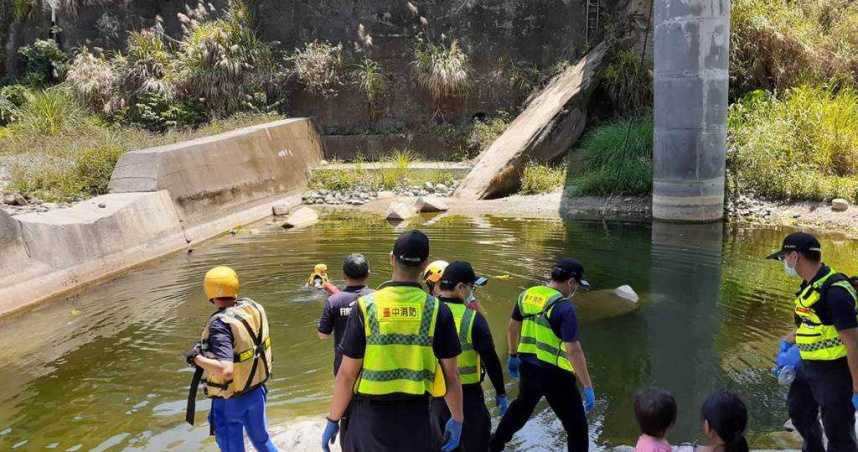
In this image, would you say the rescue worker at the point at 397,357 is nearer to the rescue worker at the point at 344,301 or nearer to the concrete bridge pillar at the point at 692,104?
the rescue worker at the point at 344,301

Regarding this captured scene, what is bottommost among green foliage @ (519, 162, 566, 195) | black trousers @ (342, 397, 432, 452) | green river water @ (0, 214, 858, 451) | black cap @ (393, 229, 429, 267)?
green river water @ (0, 214, 858, 451)

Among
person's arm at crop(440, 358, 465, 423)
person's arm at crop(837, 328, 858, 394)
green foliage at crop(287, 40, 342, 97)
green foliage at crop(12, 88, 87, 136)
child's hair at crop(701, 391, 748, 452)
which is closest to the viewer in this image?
child's hair at crop(701, 391, 748, 452)

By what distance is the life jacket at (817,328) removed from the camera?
418 cm

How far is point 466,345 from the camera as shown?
4.34m

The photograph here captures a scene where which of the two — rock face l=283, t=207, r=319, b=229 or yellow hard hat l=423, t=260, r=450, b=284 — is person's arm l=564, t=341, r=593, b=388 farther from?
rock face l=283, t=207, r=319, b=229

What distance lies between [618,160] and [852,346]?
465 inches

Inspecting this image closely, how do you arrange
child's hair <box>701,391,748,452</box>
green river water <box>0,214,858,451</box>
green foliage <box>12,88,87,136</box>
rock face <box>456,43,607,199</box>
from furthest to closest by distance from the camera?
1. green foliage <box>12,88,87,136</box>
2. rock face <box>456,43,607,199</box>
3. green river water <box>0,214,858,451</box>
4. child's hair <box>701,391,748,452</box>

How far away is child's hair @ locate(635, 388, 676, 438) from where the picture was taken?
338 centimetres

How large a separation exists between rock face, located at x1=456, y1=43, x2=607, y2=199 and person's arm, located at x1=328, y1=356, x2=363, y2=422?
12.7 metres

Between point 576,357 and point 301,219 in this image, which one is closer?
point 576,357

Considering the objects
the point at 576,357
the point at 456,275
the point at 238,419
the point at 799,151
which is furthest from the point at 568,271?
the point at 799,151

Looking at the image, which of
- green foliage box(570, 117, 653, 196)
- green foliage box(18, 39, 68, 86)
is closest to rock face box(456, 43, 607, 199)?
green foliage box(570, 117, 653, 196)

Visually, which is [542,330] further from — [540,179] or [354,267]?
[540,179]

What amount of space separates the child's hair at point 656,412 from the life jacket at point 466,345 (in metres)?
1.16
